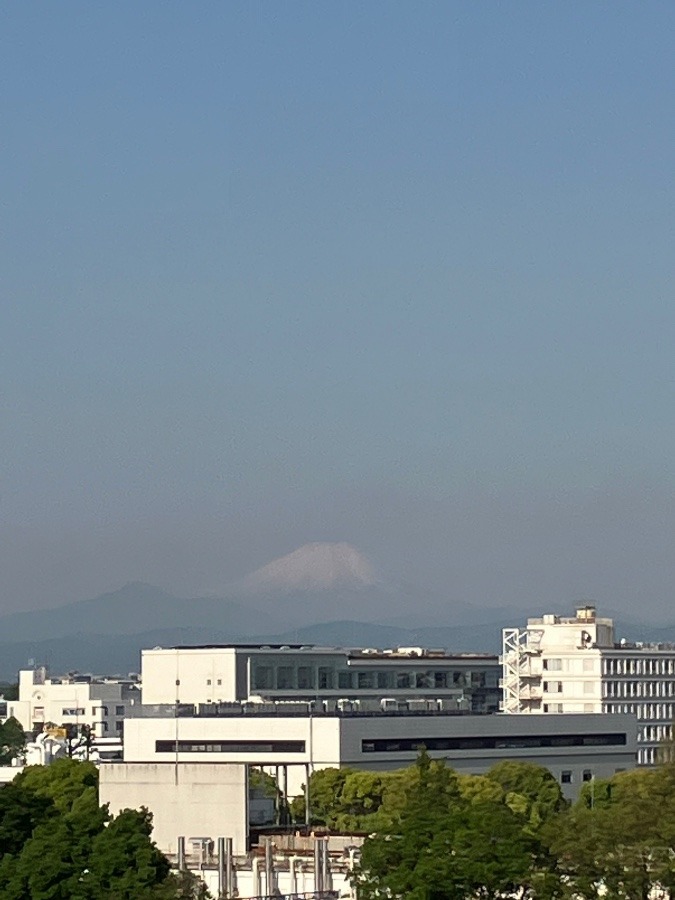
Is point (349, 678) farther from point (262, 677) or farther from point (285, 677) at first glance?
point (262, 677)

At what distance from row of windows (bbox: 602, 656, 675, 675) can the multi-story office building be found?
11.2m

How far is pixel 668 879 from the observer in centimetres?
5822

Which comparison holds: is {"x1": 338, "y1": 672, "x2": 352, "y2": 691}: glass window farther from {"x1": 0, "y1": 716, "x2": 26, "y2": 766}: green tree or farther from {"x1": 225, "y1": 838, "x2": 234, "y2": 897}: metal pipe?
{"x1": 225, "y1": 838, "x2": 234, "y2": 897}: metal pipe

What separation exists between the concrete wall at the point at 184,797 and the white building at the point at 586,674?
8043 cm

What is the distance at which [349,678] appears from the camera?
6663 inches

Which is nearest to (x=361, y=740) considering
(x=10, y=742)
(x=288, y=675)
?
(x=288, y=675)

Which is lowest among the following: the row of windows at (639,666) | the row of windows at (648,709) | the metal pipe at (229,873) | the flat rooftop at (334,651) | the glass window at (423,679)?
the metal pipe at (229,873)

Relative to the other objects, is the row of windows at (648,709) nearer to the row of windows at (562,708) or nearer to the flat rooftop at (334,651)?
the row of windows at (562,708)

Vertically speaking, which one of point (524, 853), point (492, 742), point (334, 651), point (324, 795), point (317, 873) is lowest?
point (317, 873)

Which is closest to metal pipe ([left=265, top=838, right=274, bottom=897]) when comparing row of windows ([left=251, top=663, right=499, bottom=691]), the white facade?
the white facade

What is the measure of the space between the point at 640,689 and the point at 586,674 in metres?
6.30

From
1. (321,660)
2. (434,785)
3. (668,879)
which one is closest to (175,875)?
(434,785)

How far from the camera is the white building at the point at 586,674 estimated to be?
174 meters

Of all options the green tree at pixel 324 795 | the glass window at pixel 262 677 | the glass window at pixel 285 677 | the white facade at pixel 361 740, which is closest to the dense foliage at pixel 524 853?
the green tree at pixel 324 795
